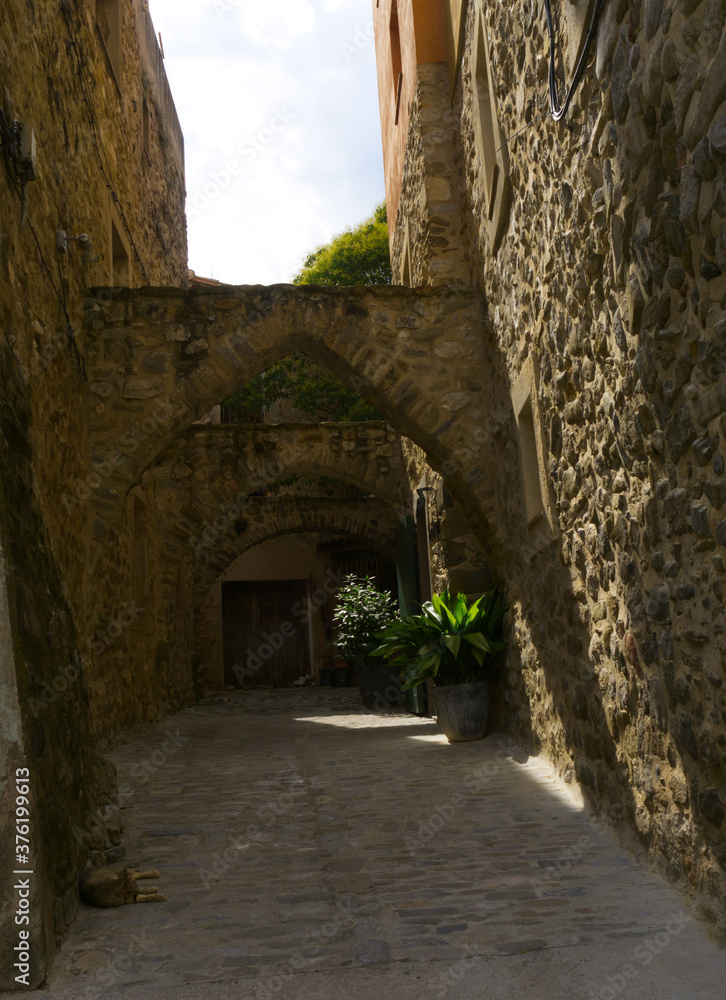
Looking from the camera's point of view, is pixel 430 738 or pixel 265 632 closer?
pixel 430 738

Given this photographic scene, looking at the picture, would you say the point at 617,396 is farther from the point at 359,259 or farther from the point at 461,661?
the point at 359,259

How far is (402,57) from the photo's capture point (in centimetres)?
834

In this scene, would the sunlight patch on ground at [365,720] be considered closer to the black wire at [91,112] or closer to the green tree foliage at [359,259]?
the black wire at [91,112]

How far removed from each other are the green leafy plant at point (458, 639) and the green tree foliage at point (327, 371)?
6668 millimetres

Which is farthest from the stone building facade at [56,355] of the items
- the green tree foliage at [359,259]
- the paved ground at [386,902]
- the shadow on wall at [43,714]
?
the green tree foliage at [359,259]

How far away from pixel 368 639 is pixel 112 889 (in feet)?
23.2

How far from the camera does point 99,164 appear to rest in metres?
6.89

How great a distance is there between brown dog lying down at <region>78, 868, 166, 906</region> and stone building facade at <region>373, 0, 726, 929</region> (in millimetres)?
1762

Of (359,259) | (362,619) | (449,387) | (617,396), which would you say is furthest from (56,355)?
(359,259)

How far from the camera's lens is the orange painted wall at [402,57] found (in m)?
7.33

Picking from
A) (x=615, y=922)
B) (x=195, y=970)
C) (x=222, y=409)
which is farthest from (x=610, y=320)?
(x=222, y=409)

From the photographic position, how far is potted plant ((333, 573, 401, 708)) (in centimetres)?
962

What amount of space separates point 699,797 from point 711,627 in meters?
0.54

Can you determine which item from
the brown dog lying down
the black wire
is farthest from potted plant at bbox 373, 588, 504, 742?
the black wire
